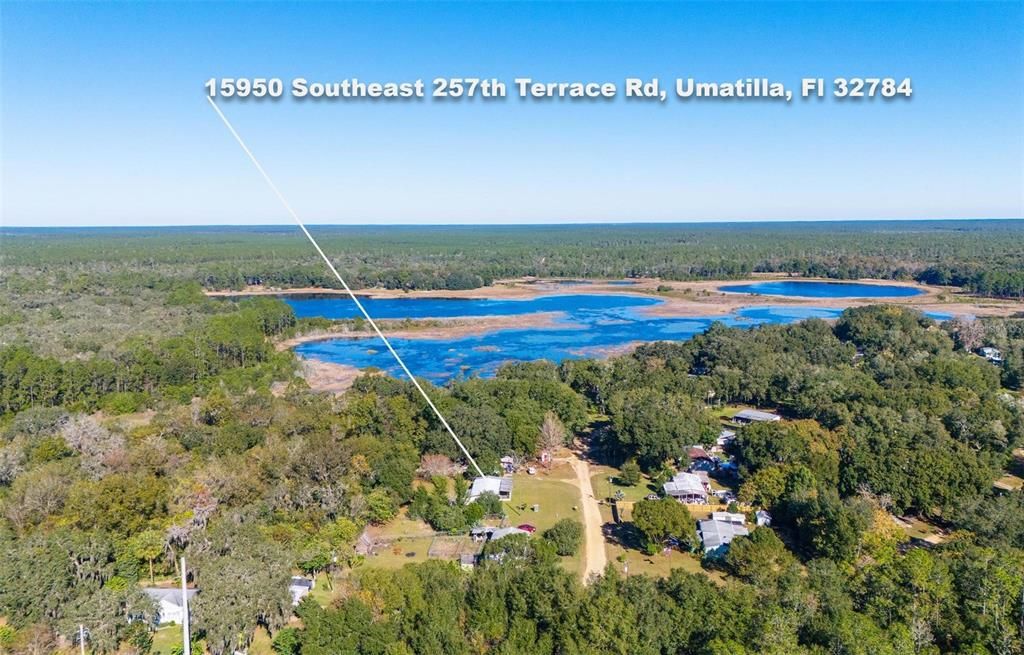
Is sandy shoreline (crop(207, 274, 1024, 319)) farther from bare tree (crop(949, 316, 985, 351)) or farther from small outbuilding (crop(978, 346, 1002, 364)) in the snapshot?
small outbuilding (crop(978, 346, 1002, 364))

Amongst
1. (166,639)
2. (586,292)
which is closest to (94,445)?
(166,639)

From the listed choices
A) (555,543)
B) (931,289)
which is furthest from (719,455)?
(931,289)

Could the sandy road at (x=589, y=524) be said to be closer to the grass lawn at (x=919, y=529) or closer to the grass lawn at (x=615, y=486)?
the grass lawn at (x=615, y=486)

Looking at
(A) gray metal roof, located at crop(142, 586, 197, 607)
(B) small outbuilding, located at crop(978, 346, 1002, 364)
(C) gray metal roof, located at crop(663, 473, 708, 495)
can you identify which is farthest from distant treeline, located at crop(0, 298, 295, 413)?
(B) small outbuilding, located at crop(978, 346, 1002, 364)

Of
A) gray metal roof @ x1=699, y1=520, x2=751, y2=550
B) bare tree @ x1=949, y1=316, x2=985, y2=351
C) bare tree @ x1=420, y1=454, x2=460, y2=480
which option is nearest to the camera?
gray metal roof @ x1=699, y1=520, x2=751, y2=550

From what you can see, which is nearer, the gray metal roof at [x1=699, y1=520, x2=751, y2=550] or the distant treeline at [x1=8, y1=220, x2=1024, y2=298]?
the gray metal roof at [x1=699, y1=520, x2=751, y2=550]

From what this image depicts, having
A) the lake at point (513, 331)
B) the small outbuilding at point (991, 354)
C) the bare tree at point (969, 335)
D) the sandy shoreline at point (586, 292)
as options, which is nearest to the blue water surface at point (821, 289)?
the sandy shoreline at point (586, 292)
